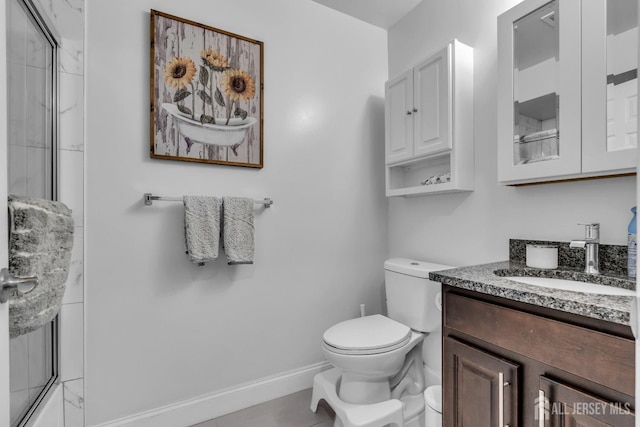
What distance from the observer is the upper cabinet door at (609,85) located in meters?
→ 1.05

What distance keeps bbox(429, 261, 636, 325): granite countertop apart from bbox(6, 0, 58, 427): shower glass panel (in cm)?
152

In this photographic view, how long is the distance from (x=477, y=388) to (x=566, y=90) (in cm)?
113

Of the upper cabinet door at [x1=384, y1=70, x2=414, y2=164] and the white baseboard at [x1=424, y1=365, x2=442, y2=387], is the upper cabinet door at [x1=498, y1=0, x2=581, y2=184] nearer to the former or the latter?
the upper cabinet door at [x1=384, y1=70, x2=414, y2=164]

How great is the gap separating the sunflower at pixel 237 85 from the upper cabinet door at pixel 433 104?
95 cm

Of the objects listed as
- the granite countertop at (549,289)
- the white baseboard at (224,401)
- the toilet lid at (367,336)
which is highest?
the granite countertop at (549,289)

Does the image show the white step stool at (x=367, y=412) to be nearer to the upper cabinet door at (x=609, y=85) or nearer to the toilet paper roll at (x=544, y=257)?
the toilet paper roll at (x=544, y=257)

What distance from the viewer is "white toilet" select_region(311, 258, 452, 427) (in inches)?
56.6

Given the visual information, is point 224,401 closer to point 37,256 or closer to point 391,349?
point 391,349

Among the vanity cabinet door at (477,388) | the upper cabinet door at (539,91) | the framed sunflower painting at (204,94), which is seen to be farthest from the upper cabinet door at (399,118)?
the vanity cabinet door at (477,388)

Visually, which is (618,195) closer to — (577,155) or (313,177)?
(577,155)

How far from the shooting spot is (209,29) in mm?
1670

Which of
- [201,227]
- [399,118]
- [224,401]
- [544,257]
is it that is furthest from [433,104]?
[224,401]

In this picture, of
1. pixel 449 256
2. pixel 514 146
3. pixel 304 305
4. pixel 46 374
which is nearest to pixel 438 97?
pixel 514 146

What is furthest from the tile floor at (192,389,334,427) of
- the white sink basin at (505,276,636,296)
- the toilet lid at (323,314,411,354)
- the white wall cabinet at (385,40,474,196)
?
the white wall cabinet at (385,40,474,196)
